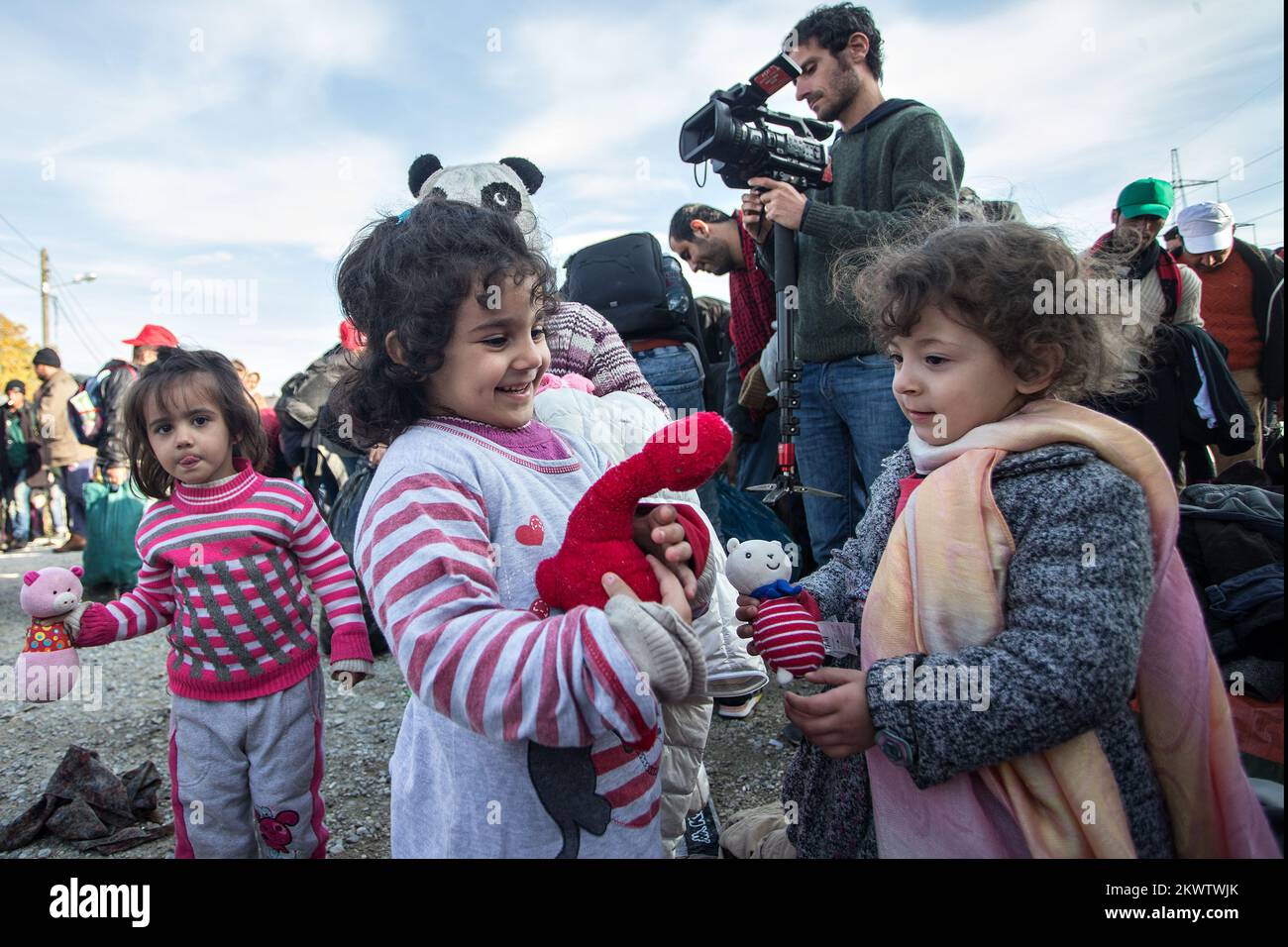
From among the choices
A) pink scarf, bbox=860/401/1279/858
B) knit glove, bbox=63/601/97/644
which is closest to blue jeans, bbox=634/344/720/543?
pink scarf, bbox=860/401/1279/858

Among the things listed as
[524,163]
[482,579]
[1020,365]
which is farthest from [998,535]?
[524,163]

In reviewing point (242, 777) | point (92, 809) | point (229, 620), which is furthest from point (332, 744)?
point (229, 620)

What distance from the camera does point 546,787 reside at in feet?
3.43

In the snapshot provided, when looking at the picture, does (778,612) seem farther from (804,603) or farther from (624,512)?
(624,512)

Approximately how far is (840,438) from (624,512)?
172cm

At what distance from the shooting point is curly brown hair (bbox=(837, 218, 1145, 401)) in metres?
1.19

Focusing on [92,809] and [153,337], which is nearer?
[92,809]

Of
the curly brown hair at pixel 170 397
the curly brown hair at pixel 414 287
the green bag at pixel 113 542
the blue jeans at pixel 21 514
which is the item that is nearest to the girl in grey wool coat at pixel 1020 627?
the curly brown hair at pixel 414 287

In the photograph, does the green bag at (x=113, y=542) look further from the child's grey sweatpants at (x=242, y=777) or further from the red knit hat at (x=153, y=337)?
the child's grey sweatpants at (x=242, y=777)

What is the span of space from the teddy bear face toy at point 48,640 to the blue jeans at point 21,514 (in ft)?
28.6

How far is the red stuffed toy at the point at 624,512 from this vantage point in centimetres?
95

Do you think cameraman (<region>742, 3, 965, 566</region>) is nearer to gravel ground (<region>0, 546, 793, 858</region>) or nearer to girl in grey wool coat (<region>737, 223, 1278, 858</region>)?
gravel ground (<region>0, 546, 793, 858</region>)

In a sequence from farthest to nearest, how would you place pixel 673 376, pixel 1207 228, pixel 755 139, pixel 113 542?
1. pixel 113 542
2. pixel 1207 228
3. pixel 673 376
4. pixel 755 139

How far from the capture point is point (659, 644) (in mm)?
835
